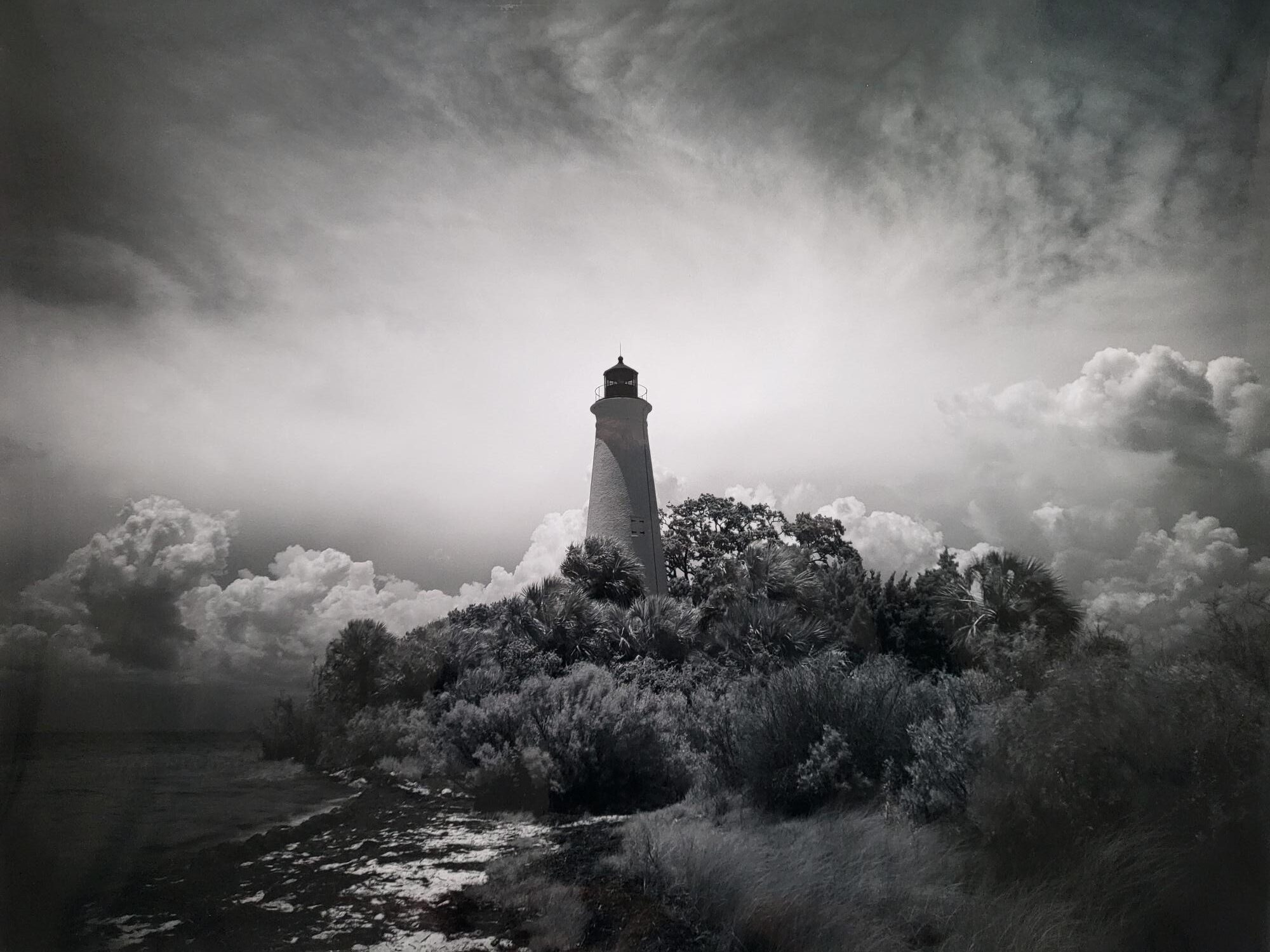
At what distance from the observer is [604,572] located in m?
12.8

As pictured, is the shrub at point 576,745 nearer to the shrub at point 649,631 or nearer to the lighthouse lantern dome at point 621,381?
the shrub at point 649,631

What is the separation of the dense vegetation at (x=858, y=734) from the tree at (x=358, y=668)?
3 centimetres

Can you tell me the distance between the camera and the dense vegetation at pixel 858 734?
131 inches

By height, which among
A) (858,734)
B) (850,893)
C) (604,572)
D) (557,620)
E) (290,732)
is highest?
(604,572)

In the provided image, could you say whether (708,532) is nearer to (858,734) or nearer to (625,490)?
(625,490)

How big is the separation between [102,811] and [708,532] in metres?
18.5

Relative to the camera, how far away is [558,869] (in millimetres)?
4277

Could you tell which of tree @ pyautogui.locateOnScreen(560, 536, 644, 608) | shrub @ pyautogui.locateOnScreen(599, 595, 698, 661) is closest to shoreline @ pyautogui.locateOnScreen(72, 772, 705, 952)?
shrub @ pyautogui.locateOnScreen(599, 595, 698, 661)

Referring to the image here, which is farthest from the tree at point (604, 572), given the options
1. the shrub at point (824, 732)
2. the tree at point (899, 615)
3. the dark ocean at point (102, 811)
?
the dark ocean at point (102, 811)

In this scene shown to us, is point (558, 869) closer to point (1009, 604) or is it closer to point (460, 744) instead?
point (460, 744)

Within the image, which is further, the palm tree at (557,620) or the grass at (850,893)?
the palm tree at (557,620)

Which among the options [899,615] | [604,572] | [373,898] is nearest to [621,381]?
[604,572]

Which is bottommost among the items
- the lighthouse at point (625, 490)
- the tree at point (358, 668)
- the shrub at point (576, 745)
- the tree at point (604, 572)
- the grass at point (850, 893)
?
the grass at point (850, 893)

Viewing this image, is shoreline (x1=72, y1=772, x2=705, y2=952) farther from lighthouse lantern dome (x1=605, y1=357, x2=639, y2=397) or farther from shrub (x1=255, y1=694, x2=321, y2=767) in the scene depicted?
lighthouse lantern dome (x1=605, y1=357, x2=639, y2=397)
